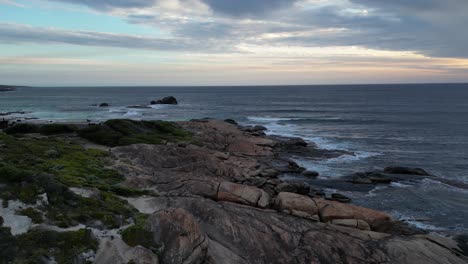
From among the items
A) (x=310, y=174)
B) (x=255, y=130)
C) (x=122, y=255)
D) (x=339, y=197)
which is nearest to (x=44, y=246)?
(x=122, y=255)

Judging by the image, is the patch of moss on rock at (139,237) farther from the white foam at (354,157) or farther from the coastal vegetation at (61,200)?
the white foam at (354,157)

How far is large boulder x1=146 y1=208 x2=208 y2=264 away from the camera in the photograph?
13.1 meters

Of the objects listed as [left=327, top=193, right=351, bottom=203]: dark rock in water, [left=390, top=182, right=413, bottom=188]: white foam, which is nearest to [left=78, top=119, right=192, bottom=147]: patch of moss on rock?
[left=327, top=193, right=351, bottom=203]: dark rock in water

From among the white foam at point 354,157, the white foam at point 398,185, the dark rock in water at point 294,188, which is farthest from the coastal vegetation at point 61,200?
the white foam at point 354,157

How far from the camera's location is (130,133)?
142ft

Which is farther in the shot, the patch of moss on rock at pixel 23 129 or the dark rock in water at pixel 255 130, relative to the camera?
the dark rock in water at pixel 255 130

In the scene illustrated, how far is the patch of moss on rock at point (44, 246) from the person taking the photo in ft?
38.5

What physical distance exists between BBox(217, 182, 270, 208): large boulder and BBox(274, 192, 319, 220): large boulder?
0.85 m

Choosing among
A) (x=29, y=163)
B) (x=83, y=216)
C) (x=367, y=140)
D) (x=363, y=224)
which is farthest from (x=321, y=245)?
(x=367, y=140)

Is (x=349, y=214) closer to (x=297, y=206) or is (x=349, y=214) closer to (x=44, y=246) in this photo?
(x=297, y=206)

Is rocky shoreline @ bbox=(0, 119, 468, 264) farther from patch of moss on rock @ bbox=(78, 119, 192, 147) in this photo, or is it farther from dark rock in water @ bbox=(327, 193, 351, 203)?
patch of moss on rock @ bbox=(78, 119, 192, 147)

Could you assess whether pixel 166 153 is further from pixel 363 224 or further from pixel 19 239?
pixel 19 239

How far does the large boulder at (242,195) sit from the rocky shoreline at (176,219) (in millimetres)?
60

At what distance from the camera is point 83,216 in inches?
599
